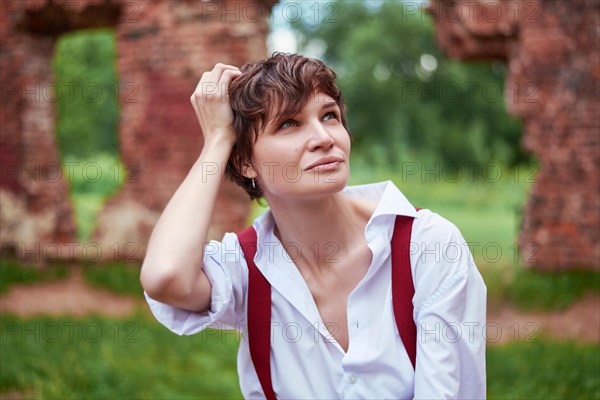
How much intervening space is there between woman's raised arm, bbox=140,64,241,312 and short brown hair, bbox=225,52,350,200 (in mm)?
39

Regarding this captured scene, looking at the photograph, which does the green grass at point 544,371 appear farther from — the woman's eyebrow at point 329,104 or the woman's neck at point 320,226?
the woman's eyebrow at point 329,104

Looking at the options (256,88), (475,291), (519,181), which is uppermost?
(256,88)

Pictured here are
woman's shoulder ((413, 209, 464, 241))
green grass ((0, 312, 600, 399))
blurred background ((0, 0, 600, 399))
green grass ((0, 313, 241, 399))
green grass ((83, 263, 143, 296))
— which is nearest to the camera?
woman's shoulder ((413, 209, 464, 241))

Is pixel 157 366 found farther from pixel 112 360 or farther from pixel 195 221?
pixel 195 221

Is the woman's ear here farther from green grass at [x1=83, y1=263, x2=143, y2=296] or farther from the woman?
green grass at [x1=83, y1=263, x2=143, y2=296]

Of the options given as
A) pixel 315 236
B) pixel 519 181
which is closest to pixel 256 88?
pixel 315 236

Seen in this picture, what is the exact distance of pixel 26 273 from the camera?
712 cm

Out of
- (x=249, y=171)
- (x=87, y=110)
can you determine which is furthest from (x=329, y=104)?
(x=87, y=110)

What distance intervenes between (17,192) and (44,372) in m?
3.99

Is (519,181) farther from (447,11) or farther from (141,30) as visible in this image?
(141,30)

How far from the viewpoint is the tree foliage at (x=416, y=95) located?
89.7ft

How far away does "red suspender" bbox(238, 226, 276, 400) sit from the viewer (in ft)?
6.26

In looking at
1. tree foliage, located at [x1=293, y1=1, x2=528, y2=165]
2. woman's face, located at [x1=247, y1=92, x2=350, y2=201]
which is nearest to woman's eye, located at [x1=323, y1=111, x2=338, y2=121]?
woman's face, located at [x1=247, y1=92, x2=350, y2=201]

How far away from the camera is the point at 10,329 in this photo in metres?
5.06
